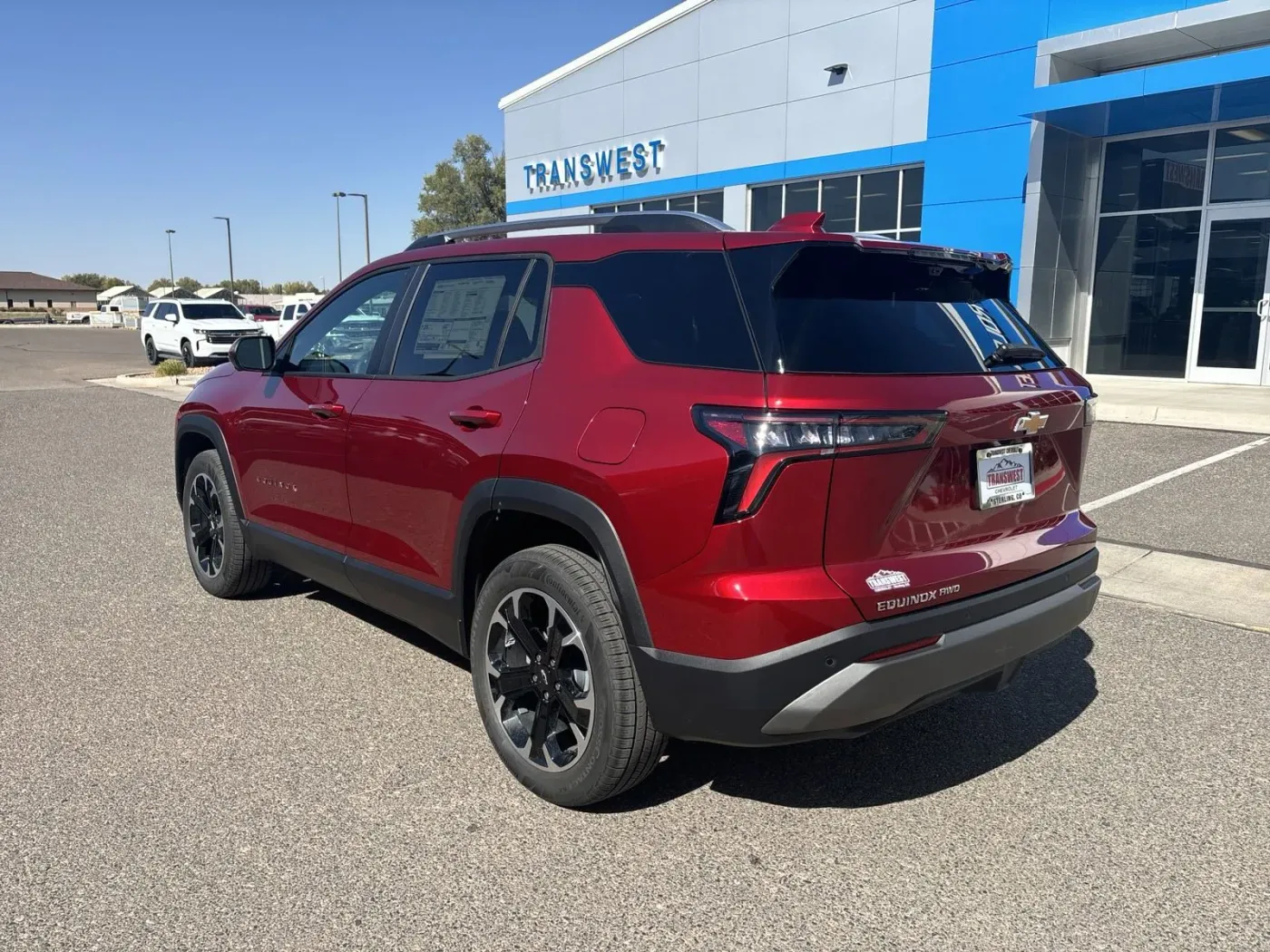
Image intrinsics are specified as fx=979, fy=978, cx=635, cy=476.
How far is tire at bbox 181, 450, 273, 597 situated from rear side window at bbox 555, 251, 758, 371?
2697 mm

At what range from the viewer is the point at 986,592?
2.90 m

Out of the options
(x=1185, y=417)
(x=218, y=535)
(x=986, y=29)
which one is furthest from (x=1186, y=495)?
(x=986, y=29)

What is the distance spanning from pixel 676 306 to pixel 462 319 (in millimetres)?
1071

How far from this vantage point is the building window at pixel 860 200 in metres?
18.5

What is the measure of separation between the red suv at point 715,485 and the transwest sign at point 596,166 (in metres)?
20.7

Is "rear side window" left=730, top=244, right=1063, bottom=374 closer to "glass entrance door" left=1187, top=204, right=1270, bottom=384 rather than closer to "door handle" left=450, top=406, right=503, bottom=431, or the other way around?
"door handle" left=450, top=406, right=503, bottom=431

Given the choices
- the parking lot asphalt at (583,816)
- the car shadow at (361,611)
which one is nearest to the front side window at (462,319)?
the car shadow at (361,611)

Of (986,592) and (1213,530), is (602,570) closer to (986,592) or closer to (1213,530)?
(986,592)

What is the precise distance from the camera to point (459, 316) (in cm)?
369

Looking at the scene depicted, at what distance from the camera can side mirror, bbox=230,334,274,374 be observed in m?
4.61

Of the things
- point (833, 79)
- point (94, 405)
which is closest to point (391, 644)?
point (94, 405)

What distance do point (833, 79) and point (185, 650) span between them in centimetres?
1793

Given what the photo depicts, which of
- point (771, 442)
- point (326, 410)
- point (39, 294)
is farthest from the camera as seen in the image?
point (39, 294)

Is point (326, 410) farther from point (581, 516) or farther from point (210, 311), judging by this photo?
point (210, 311)
